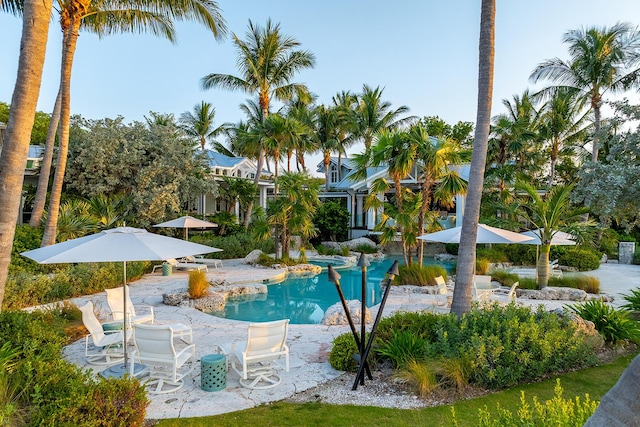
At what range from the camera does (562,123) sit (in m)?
25.6

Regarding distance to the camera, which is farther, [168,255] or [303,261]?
[303,261]

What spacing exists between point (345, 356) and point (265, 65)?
73.5 feet

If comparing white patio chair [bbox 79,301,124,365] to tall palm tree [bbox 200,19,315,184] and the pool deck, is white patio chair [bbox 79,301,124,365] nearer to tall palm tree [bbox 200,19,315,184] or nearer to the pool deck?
the pool deck

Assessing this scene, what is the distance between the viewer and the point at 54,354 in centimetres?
512

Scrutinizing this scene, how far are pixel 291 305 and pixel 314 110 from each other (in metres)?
26.9

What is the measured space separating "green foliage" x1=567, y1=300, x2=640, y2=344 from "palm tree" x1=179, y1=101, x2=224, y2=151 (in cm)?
4041

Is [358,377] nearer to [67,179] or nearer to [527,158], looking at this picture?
[67,179]

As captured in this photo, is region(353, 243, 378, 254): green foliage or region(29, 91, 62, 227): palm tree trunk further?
region(353, 243, 378, 254): green foliage

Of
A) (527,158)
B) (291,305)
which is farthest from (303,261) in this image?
(527,158)

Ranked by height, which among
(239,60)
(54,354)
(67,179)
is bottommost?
(54,354)

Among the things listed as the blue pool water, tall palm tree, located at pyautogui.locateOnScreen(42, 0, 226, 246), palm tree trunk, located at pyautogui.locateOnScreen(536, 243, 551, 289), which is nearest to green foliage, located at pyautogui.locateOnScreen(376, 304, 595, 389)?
the blue pool water

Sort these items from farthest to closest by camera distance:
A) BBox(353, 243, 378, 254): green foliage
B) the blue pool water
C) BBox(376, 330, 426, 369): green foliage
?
BBox(353, 243, 378, 254): green foliage, the blue pool water, BBox(376, 330, 426, 369): green foliage

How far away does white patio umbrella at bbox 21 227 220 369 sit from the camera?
5.38m

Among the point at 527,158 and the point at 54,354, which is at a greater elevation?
the point at 527,158
